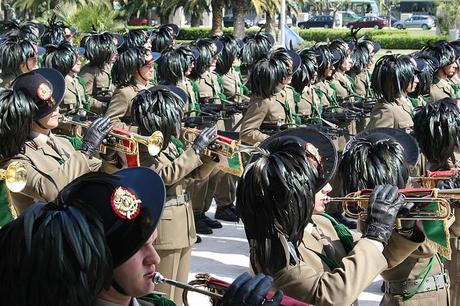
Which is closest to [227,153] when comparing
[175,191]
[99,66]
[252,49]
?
[175,191]

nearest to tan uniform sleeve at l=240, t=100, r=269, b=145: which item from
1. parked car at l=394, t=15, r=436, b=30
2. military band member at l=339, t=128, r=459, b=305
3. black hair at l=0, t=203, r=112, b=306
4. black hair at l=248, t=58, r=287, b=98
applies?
black hair at l=248, t=58, r=287, b=98

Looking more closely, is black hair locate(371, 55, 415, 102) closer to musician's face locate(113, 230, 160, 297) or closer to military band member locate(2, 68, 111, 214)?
military band member locate(2, 68, 111, 214)

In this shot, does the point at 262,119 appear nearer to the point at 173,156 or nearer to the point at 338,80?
the point at 173,156

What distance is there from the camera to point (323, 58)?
10.9 metres

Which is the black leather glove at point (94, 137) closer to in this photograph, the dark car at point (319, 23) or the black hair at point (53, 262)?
the black hair at point (53, 262)

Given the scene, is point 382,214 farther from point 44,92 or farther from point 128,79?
point 128,79

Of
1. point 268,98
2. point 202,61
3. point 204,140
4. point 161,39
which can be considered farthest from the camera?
point 161,39

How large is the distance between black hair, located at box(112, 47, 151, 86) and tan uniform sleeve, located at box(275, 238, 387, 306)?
5133 millimetres

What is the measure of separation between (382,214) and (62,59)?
756cm

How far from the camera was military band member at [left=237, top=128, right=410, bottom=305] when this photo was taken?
3.18 m

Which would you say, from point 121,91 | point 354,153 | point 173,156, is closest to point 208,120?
point 121,91

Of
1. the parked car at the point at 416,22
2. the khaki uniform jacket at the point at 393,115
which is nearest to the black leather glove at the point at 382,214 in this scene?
the khaki uniform jacket at the point at 393,115

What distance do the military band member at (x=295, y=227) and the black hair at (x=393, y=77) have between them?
4823mm

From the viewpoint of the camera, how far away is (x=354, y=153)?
4023mm
